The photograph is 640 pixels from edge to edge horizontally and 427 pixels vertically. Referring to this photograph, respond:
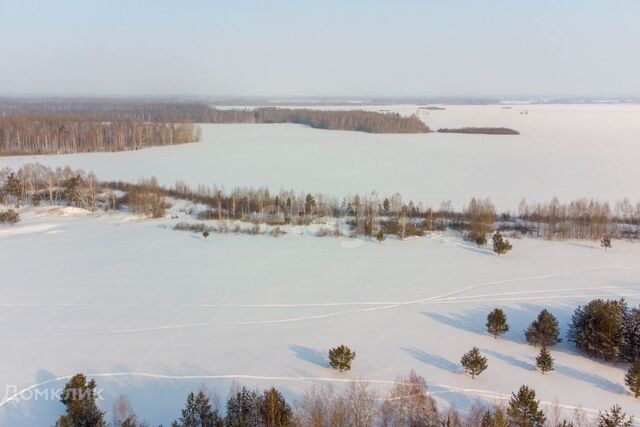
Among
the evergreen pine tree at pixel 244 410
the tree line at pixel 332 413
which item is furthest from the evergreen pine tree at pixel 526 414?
the evergreen pine tree at pixel 244 410

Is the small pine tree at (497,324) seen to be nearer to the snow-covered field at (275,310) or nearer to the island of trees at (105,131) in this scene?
the snow-covered field at (275,310)

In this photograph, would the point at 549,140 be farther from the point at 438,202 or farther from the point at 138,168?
the point at 138,168

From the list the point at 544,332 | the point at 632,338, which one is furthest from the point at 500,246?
the point at 632,338

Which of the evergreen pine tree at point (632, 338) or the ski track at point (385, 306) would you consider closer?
the evergreen pine tree at point (632, 338)

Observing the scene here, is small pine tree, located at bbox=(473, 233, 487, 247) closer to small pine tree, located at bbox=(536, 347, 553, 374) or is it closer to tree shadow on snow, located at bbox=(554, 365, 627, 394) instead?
tree shadow on snow, located at bbox=(554, 365, 627, 394)

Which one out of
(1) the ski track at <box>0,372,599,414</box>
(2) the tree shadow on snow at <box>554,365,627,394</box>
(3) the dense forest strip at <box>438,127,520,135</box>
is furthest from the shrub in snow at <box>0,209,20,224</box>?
(3) the dense forest strip at <box>438,127,520,135</box>

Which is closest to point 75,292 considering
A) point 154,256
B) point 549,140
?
point 154,256
